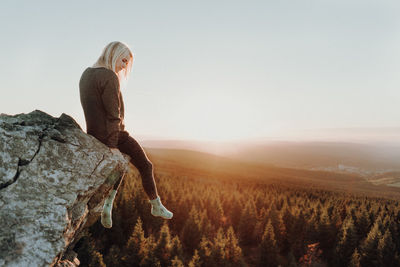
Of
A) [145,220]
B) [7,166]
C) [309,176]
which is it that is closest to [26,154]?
[7,166]

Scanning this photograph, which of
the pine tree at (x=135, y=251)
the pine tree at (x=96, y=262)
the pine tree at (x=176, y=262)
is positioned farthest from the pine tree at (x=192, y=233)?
the pine tree at (x=96, y=262)

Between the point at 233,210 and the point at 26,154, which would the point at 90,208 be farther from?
the point at 233,210

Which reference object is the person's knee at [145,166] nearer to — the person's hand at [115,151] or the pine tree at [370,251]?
the person's hand at [115,151]

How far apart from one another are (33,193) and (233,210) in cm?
3021

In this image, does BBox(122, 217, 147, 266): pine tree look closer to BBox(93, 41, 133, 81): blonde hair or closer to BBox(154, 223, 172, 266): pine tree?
BBox(154, 223, 172, 266): pine tree

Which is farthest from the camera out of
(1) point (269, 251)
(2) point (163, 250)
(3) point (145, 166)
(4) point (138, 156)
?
(1) point (269, 251)

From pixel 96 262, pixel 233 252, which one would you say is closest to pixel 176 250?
pixel 233 252

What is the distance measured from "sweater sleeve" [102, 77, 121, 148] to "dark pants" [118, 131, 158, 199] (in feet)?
0.93

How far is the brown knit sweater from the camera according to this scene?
4.03 meters

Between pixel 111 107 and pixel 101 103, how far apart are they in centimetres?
24

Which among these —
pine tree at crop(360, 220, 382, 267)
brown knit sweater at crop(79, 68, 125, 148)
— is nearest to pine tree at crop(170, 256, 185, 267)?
brown knit sweater at crop(79, 68, 125, 148)

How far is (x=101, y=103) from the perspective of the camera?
415 centimetres

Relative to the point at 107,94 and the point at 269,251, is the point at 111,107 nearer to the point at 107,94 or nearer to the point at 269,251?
the point at 107,94

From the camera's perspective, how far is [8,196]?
10.3 ft
